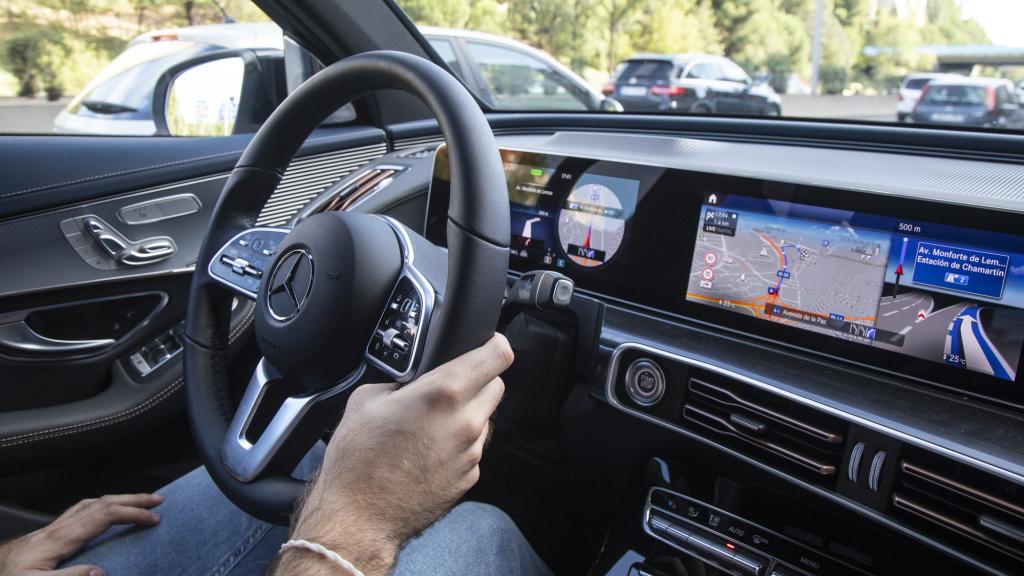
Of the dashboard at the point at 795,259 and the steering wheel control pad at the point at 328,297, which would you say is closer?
the steering wheel control pad at the point at 328,297

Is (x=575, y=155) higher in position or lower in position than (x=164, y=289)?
higher

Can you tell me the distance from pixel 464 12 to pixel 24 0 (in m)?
10.5

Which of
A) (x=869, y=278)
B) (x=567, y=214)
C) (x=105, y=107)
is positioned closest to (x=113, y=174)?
(x=105, y=107)

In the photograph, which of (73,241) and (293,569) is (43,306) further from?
(293,569)

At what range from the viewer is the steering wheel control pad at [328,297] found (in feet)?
3.78

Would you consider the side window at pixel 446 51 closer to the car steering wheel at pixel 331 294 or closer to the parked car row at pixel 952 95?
the car steering wheel at pixel 331 294

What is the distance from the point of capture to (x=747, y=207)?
160cm

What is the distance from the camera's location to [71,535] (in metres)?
1.36

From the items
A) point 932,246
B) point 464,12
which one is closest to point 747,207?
point 932,246

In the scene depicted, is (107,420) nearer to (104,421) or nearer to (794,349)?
(104,421)

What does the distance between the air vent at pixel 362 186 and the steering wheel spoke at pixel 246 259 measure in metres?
0.76

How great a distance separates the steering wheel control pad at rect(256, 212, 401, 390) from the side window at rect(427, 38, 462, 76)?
5.00 feet

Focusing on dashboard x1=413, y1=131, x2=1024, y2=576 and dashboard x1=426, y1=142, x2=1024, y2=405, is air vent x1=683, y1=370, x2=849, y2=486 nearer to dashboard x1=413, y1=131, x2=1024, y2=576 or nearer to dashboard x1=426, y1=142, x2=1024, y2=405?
dashboard x1=413, y1=131, x2=1024, y2=576

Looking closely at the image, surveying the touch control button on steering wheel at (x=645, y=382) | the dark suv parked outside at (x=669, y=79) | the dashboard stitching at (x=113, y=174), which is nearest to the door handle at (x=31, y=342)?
the dashboard stitching at (x=113, y=174)
